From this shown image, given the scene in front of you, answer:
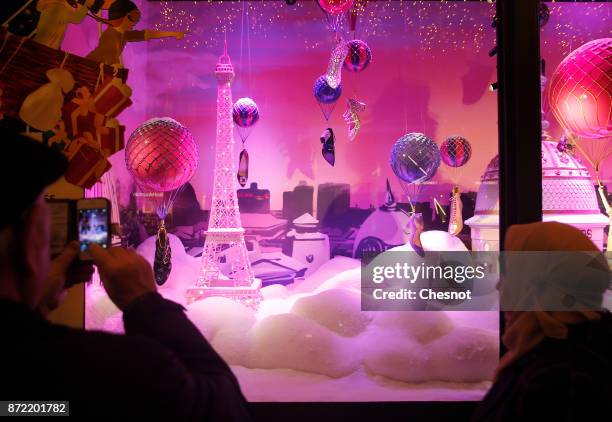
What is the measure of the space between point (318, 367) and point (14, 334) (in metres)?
2.20

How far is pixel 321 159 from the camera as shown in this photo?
405 centimetres

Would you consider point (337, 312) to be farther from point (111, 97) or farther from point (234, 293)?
point (111, 97)

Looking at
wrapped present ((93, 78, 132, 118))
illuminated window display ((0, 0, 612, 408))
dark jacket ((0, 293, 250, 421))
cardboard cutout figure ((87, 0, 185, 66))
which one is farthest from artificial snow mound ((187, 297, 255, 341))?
dark jacket ((0, 293, 250, 421))

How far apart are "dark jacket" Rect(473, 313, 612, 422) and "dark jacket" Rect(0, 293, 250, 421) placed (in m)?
0.76

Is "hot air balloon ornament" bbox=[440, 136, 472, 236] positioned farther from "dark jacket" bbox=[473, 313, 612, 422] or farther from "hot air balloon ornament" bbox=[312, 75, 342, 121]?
"dark jacket" bbox=[473, 313, 612, 422]

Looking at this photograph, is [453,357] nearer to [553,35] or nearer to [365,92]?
[365,92]

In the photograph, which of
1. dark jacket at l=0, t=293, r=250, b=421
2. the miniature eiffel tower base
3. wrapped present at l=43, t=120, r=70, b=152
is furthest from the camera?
the miniature eiffel tower base

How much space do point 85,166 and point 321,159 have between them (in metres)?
2.16

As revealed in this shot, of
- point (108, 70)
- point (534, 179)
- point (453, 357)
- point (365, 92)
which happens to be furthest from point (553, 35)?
point (108, 70)

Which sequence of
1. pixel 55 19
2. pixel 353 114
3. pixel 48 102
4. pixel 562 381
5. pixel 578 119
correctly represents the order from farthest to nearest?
pixel 353 114 < pixel 578 119 < pixel 55 19 < pixel 48 102 < pixel 562 381

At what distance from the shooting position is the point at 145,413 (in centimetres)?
88

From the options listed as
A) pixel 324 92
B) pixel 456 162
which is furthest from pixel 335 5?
pixel 456 162

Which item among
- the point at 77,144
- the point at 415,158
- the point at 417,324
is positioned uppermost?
the point at 415,158

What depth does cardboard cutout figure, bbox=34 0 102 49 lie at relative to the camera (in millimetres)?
2150
